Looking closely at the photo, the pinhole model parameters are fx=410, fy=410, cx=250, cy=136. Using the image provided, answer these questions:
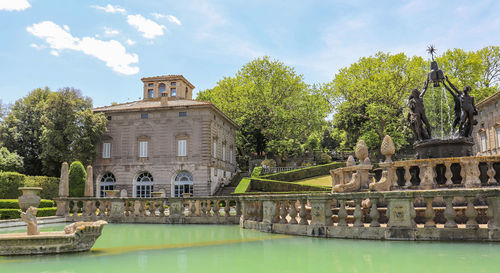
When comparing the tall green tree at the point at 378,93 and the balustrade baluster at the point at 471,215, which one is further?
the tall green tree at the point at 378,93

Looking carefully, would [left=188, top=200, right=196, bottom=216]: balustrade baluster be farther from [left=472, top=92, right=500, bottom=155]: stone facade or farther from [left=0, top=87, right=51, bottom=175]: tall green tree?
[left=472, top=92, right=500, bottom=155]: stone facade

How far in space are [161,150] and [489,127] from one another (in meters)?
30.0

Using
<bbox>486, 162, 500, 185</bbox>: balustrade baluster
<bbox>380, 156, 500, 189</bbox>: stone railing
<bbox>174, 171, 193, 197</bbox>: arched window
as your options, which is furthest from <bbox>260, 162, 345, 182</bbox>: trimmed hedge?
<bbox>486, 162, 500, 185</bbox>: balustrade baluster

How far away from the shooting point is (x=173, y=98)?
45.1 meters

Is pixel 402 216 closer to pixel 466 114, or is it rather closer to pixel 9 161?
pixel 466 114

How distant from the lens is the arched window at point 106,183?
4003cm

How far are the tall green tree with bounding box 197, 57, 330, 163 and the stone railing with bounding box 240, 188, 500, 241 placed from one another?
110 ft

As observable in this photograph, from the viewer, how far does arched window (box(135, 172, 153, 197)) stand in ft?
129

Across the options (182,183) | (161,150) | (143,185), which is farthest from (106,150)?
(182,183)

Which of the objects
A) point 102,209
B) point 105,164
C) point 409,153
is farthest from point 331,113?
point 102,209

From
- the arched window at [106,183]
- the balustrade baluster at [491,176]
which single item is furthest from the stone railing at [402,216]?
the arched window at [106,183]

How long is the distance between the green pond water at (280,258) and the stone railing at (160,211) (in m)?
7.98

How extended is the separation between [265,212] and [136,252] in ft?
15.3

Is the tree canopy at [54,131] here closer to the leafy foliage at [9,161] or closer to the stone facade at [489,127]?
the leafy foliage at [9,161]
